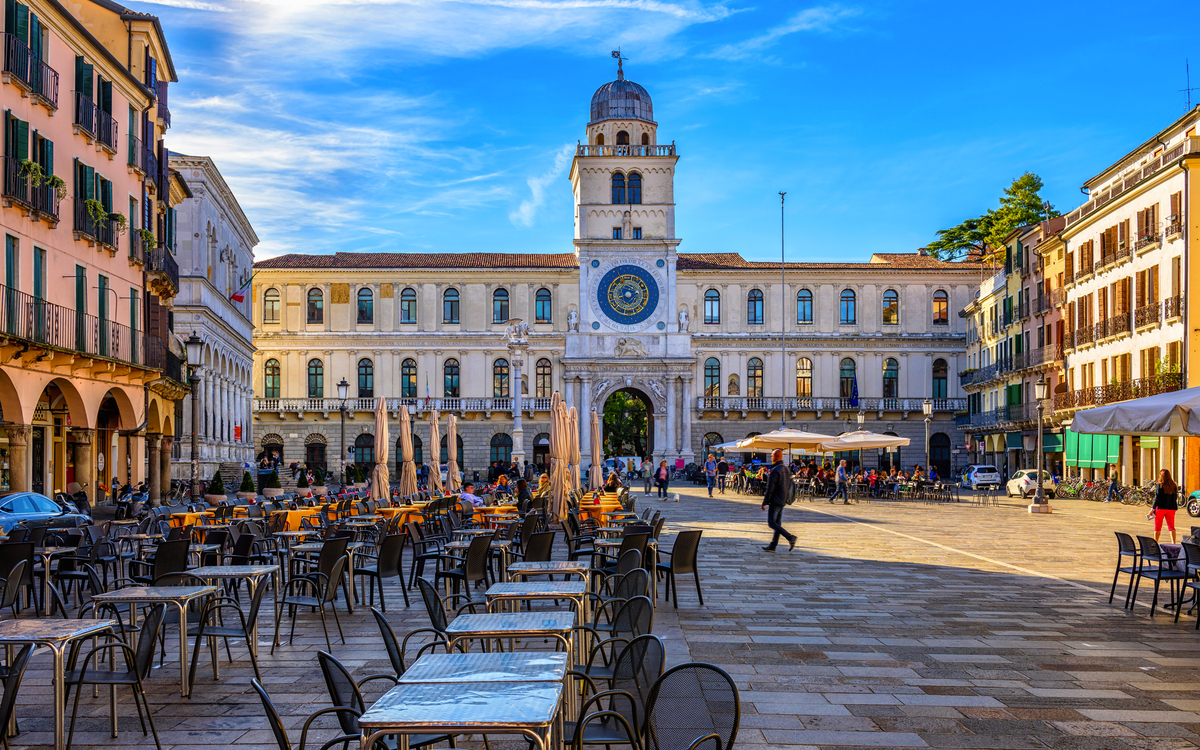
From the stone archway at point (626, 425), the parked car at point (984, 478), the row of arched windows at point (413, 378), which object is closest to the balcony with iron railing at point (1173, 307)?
the parked car at point (984, 478)

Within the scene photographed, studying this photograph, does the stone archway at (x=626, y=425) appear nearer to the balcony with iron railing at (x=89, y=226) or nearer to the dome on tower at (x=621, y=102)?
the dome on tower at (x=621, y=102)

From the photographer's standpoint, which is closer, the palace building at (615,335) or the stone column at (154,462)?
the stone column at (154,462)

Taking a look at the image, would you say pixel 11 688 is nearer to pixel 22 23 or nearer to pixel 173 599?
pixel 173 599

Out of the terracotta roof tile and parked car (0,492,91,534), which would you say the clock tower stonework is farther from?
parked car (0,492,91,534)

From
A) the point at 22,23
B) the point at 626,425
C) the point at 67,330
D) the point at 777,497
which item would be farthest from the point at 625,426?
the point at 777,497

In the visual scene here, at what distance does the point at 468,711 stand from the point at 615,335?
5881 cm

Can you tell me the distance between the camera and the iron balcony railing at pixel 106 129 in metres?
25.0

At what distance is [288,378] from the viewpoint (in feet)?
212

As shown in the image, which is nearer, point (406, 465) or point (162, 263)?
point (406, 465)

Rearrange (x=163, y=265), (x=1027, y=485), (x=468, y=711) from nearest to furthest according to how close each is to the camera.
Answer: (x=468, y=711) → (x=163, y=265) → (x=1027, y=485)

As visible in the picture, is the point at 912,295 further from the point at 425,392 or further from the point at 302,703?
the point at 302,703

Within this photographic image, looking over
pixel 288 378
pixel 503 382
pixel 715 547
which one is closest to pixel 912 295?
pixel 503 382

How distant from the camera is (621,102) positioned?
6450 centimetres

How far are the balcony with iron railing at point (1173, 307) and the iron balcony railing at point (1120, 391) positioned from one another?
1.97 meters
